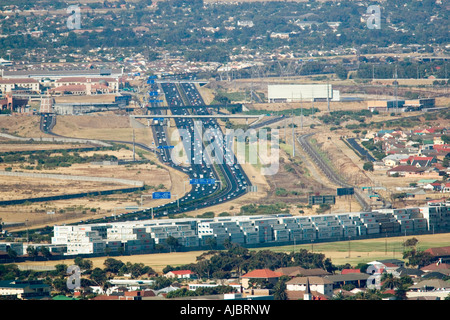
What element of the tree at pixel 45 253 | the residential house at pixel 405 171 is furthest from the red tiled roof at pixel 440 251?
the residential house at pixel 405 171

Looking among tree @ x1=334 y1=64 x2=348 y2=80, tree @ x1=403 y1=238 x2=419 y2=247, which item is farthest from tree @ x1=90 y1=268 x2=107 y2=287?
tree @ x1=334 y1=64 x2=348 y2=80

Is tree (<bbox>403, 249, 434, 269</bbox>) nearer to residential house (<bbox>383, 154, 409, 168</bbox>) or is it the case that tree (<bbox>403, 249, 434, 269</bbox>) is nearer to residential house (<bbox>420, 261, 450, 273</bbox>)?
residential house (<bbox>420, 261, 450, 273</bbox>)

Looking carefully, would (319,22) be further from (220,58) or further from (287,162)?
(287,162)

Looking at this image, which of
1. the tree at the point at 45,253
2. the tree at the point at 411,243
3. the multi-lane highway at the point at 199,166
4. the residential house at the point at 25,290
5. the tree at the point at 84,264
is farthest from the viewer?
the multi-lane highway at the point at 199,166

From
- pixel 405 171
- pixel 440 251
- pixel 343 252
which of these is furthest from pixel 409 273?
pixel 405 171

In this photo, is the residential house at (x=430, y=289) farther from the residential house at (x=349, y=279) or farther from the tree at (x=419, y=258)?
the tree at (x=419, y=258)

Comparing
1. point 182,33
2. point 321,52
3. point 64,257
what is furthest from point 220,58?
point 64,257
